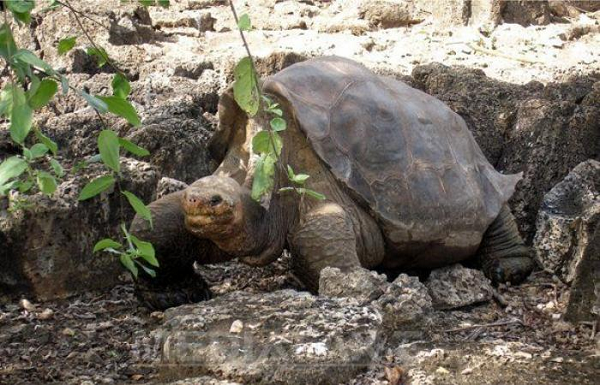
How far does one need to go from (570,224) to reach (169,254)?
181 cm

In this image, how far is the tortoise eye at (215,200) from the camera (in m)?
3.53

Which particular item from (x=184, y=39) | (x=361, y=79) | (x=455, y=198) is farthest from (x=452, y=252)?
(x=184, y=39)

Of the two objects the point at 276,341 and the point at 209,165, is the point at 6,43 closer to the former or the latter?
the point at 276,341

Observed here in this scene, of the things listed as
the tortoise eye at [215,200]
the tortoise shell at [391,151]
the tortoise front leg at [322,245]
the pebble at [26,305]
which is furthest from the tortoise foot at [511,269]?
the pebble at [26,305]

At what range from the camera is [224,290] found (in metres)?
4.25

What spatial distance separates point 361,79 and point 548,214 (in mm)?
1094

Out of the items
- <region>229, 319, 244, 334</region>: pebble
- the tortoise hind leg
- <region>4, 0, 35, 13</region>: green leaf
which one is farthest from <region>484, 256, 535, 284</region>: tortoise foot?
<region>4, 0, 35, 13</region>: green leaf

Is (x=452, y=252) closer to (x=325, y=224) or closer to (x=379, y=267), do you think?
(x=379, y=267)

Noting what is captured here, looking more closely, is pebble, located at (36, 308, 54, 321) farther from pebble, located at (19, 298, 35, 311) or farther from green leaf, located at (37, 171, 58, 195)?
green leaf, located at (37, 171, 58, 195)

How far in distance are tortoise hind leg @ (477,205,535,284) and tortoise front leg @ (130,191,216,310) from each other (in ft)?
4.61

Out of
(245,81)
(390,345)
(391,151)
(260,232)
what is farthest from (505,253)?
(245,81)

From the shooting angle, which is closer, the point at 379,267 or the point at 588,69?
the point at 379,267

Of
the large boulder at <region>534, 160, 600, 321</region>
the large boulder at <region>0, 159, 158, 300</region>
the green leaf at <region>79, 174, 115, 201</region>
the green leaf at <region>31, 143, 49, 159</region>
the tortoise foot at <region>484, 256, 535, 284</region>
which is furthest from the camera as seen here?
the tortoise foot at <region>484, 256, 535, 284</region>

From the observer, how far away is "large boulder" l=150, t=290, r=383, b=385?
2.70 meters
